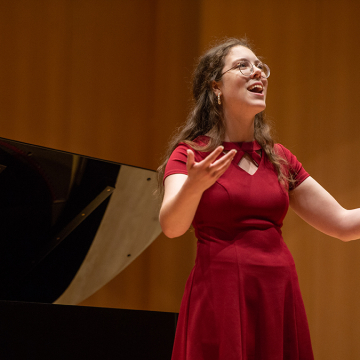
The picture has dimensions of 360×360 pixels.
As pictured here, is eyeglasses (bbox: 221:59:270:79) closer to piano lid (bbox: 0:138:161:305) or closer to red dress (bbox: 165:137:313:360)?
red dress (bbox: 165:137:313:360)

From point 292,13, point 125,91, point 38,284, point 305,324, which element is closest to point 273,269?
point 305,324

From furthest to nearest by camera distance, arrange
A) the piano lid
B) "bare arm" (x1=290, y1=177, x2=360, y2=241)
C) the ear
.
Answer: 1. the piano lid
2. the ear
3. "bare arm" (x1=290, y1=177, x2=360, y2=241)

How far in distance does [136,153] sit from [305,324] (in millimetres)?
2377

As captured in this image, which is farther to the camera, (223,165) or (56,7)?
(56,7)

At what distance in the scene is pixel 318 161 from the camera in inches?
98.0

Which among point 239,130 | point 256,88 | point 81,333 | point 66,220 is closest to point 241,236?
point 239,130

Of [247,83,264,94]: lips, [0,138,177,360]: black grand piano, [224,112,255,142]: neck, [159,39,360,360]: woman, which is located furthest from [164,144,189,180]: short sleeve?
[0,138,177,360]: black grand piano

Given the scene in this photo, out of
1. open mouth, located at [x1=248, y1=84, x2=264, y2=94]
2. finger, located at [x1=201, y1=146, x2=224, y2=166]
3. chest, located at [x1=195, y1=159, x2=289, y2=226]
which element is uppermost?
open mouth, located at [x1=248, y1=84, x2=264, y2=94]

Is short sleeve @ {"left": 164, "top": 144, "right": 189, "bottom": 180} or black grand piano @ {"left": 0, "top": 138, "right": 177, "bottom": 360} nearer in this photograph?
short sleeve @ {"left": 164, "top": 144, "right": 189, "bottom": 180}

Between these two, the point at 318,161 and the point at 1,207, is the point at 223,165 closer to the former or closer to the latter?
the point at 1,207

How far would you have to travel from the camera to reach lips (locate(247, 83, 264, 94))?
1.26 meters

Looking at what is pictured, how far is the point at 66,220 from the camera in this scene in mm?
2295

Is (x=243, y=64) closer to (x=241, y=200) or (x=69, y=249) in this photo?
(x=241, y=200)

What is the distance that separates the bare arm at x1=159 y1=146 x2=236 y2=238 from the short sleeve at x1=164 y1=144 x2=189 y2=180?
1 cm
